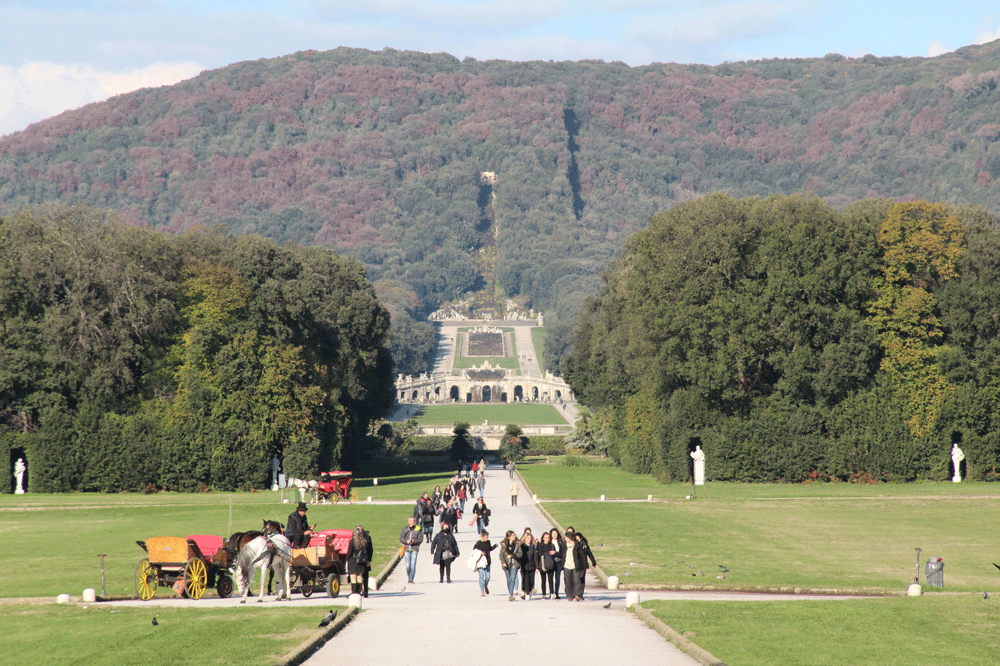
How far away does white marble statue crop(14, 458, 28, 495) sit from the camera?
53031mm

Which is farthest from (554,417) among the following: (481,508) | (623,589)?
(623,589)

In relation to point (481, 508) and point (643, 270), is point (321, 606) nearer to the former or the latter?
point (481, 508)

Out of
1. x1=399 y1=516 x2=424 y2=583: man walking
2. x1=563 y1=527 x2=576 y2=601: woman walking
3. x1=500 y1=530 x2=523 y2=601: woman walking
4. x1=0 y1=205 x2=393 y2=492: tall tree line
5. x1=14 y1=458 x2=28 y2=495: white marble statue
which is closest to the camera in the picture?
x1=563 y1=527 x2=576 y2=601: woman walking

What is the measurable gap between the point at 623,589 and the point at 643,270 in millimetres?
35694

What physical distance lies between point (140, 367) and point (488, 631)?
130ft

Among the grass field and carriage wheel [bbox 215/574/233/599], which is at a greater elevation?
the grass field

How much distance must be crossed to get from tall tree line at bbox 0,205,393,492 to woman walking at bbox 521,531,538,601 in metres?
31.3

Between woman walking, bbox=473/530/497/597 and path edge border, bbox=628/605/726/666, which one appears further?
woman walking, bbox=473/530/497/597

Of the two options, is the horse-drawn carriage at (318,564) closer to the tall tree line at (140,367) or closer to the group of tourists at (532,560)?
the group of tourists at (532,560)

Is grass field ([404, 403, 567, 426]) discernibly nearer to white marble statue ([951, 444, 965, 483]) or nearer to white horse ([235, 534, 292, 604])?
white marble statue ([951, 444, 965, 483])

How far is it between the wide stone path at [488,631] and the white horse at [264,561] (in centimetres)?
166

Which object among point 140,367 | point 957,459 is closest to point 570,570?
point 957,459

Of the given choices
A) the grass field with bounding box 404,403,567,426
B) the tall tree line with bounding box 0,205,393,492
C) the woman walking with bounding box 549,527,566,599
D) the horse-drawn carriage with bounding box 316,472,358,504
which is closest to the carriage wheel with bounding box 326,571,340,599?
the woman walking with bounding box 549,527,566,599

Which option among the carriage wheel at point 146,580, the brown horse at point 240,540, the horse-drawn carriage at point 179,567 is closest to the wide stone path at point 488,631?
the brown horse at point 240,540
